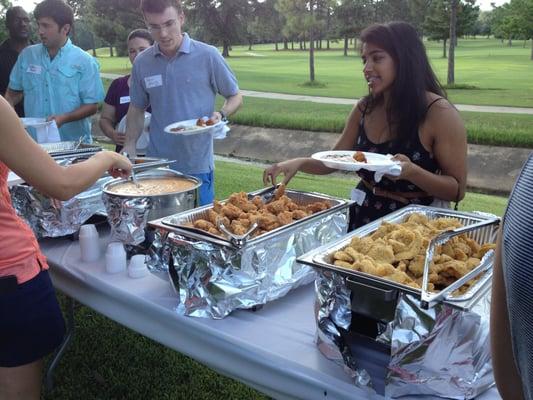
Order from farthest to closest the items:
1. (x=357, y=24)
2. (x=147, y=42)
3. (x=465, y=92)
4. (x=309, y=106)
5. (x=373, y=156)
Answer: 1. (x=357, y=24)
2. (x=465, y=92)
3. (x=309, y=106)
4. (x=147, y=42)
5. (x=373, y=156)

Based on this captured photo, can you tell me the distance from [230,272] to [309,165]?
0.88 m

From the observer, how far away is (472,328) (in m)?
0.91

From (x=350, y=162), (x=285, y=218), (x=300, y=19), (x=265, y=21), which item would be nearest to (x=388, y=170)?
(x=350, y=162)

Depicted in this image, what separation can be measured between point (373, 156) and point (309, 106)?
12377 millimetres

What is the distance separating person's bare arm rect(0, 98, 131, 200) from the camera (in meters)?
1.13

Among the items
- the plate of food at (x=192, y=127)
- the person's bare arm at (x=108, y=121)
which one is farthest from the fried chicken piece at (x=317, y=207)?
the person's bare arm at (x=108, y=121)

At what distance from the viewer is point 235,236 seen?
123cm

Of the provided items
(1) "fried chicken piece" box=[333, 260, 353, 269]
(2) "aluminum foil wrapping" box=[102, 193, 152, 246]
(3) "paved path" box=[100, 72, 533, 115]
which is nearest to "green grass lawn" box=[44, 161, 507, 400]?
(2) "aluminum foil wrapping" box=[102, 193, 152, 246]

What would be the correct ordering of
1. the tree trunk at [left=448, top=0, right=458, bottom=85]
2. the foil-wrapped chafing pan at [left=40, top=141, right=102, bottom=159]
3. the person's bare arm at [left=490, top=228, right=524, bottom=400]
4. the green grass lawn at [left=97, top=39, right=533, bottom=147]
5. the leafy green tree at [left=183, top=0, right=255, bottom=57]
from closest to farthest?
1. the person's bare arm at [left=490, top=228, right=524, bottom=400]
2. the foil-wrapped chafing pan at [left=40, top=141, right=102, bottom=159]
3. the green grass lawn at [left=97, top=39, right=533, bottom=147]
4. the tree trunk at [left=448, top=0, right=458, bottom=85]
5. the leafy green tree at [left=183, top=0, right=255, bottom=57]

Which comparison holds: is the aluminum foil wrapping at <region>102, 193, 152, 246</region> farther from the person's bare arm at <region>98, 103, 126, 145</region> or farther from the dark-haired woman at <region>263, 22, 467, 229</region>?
the person's bare arm at <region>98, 103, 126, 145</region>

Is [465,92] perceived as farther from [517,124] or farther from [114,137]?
[114,137]

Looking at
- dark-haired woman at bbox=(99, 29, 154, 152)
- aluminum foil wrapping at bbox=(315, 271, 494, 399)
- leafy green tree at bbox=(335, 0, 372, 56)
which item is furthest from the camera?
leafy green tree at bbox=(335, 0, 372, 56)

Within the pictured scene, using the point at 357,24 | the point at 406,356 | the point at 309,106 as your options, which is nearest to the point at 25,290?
the point at 406,356

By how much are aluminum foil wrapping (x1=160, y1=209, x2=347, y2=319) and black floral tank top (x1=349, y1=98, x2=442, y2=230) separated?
0.61 meters
